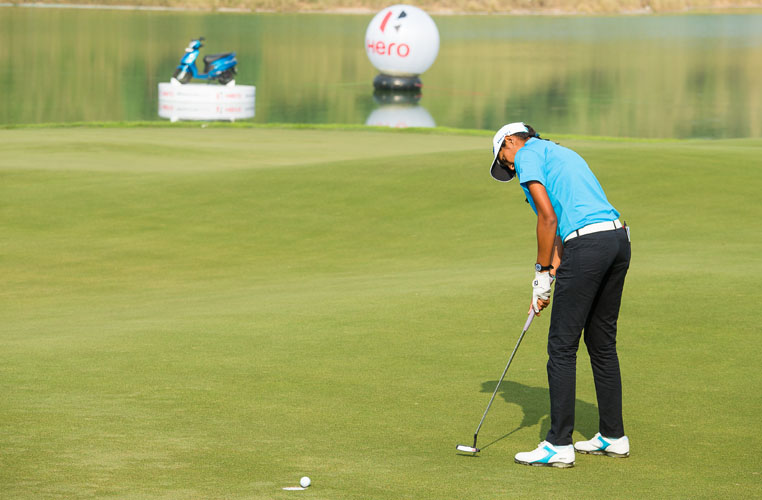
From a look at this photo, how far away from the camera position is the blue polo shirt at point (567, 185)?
612 cm

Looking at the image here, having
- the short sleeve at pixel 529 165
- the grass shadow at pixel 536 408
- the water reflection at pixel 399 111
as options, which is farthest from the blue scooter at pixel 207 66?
the short sleeve at pixel 529 165

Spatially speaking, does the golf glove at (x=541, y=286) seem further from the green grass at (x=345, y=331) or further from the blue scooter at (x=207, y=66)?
the blue scooter at (x=207, y=66)

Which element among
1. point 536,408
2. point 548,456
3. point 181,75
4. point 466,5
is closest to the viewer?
point 548,456

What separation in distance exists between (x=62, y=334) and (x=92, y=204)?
25.0 ft

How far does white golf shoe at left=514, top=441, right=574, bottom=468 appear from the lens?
6070 mm

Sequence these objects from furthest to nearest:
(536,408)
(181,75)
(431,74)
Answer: (431,74)
(181,75)
(536,408)

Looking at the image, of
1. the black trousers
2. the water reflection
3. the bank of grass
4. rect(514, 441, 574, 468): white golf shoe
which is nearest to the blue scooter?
the water reflection

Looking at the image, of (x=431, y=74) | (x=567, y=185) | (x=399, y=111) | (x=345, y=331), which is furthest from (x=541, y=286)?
(x=431, y=74)

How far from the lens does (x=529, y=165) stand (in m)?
6.16

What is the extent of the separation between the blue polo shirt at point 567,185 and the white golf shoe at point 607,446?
1203mm

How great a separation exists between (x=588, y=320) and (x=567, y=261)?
1.57 feet

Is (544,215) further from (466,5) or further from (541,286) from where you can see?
(466,5)

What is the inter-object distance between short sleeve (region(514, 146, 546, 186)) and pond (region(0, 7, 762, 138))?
29.3 m

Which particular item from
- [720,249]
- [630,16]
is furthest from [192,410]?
[630,16]
